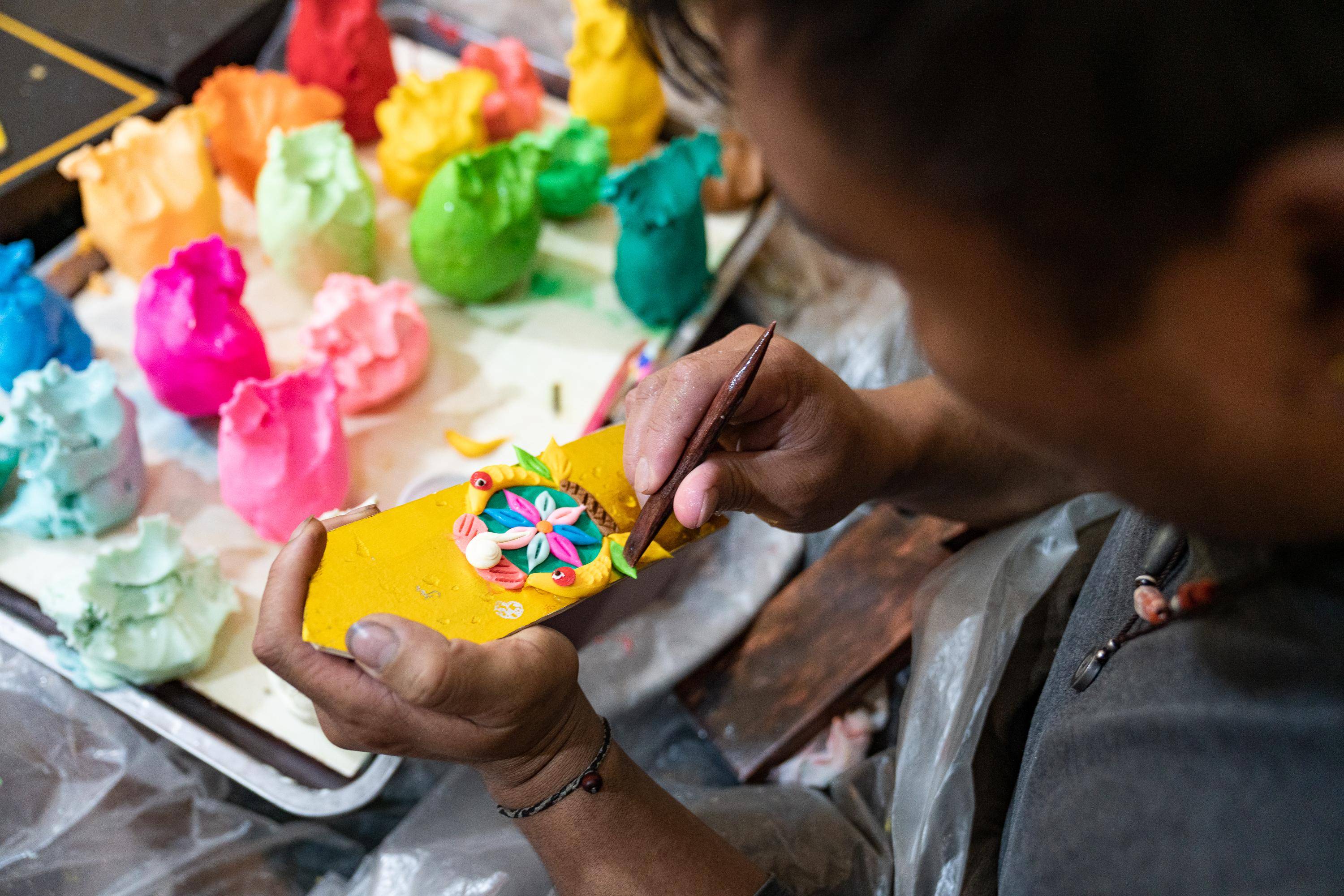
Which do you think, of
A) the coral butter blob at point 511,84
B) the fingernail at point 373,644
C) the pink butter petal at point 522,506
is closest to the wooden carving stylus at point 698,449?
the pink butter petal at point 522,506

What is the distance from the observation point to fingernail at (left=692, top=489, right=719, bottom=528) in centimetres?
97

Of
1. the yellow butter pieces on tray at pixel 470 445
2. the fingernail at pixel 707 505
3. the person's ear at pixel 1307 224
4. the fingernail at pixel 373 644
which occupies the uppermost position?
the person's ear at pixel 1307 224

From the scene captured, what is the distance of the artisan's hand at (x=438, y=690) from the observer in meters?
0.78

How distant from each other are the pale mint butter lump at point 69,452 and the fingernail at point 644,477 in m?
0.75

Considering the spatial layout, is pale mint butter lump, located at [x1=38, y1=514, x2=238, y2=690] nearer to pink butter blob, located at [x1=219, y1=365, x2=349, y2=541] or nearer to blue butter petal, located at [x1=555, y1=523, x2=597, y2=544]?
pink butter blob, located at [x1=219, y1=365, x2=349, y2=541]

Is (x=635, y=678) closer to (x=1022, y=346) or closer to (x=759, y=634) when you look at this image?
(x=759, y=634)

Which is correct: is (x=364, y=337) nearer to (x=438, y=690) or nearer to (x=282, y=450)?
(x=282, y=450)

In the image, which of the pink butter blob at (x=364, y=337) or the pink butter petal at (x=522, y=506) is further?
the pink butter blob at (x=364, y=337)

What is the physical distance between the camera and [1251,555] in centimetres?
68

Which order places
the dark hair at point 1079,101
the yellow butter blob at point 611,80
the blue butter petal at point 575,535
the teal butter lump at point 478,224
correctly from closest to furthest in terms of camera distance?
the dark hair at point 1079,101
the blue butter petal at point 575,535
the teal butter lump at point 478,224
the yellow butter blob at point 611,80

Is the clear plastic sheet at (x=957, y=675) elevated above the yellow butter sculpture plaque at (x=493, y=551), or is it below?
below

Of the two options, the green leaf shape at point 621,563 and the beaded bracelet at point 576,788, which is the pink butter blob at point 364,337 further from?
the beaded bracelet at point 576,788

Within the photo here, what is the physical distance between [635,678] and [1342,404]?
Result: 3.42 ft

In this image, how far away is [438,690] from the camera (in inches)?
30.2
